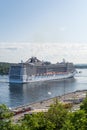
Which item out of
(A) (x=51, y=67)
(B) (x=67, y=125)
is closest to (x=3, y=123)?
(B) (x=67, y=125)

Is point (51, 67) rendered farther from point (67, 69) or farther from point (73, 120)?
point (73, 120)

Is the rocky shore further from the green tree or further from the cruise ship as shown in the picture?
the cruise ship

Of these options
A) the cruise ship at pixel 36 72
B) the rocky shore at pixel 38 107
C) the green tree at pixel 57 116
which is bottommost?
the rocky shore at pixel 38 107

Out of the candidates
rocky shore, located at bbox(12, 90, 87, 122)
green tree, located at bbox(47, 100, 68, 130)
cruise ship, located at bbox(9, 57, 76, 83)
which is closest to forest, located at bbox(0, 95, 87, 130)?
green tree, located at bbox(47, 100, 68, 130)

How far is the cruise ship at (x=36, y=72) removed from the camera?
108188mm

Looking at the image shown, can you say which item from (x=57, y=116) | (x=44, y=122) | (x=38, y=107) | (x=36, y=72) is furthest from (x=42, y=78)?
(x=44, y=122)

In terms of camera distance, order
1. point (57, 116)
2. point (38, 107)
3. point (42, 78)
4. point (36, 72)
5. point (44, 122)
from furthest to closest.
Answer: point (42, 78), point (36, 72), point (38, 107), point (57, 116), point (44, 122)

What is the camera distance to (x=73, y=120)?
23.3m

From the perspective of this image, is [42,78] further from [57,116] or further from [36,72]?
[57,116]

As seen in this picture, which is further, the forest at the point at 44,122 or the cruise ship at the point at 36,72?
the cruise ship at the point at 36,72

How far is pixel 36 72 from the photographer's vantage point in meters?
115

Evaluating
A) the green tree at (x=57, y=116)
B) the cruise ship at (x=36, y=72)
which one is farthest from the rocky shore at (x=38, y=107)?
the cruise ship at (x=36, y=72)

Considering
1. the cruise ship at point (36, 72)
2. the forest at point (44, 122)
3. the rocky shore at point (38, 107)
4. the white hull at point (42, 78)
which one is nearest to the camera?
the forest at point (44, 122)

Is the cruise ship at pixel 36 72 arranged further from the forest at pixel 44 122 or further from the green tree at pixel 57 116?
the forest at pixel 44 122
